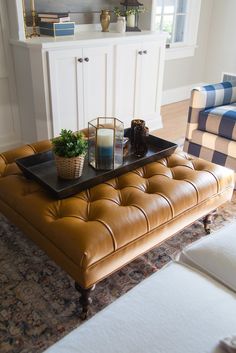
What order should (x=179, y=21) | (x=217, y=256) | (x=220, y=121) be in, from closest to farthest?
1. (x=217, y=256)
2. (x=220, y=121)
3. (x=179, y=21)

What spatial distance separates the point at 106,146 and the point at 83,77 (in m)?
1.23

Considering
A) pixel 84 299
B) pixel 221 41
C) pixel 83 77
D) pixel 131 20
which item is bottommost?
pixel 84 299

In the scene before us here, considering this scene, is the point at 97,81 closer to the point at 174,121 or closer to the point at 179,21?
the point at 174,121

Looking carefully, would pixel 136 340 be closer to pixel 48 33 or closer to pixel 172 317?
pixel 172 317

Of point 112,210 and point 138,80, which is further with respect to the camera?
point 138,80

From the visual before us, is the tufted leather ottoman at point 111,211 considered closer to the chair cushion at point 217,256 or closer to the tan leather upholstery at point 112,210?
the tan leather upholstery at point 112,210

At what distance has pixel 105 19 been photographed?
2947 millimetres

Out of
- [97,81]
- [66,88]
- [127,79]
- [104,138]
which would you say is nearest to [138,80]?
[127,79]

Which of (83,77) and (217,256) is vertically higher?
(83,77)

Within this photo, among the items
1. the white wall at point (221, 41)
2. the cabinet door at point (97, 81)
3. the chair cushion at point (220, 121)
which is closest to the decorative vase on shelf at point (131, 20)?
the cabinet door at point (97, 81)

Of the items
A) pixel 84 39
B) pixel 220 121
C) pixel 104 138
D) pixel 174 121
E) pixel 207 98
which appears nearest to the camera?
pixel 104 138

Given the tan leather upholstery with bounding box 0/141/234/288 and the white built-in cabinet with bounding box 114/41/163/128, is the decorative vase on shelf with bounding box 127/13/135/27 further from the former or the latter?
the tan leather upholstery with bounding box 0/141/234/288

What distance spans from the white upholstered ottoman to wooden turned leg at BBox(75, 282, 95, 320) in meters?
0.38

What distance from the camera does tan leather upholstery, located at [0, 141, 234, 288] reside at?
1.21 metres
